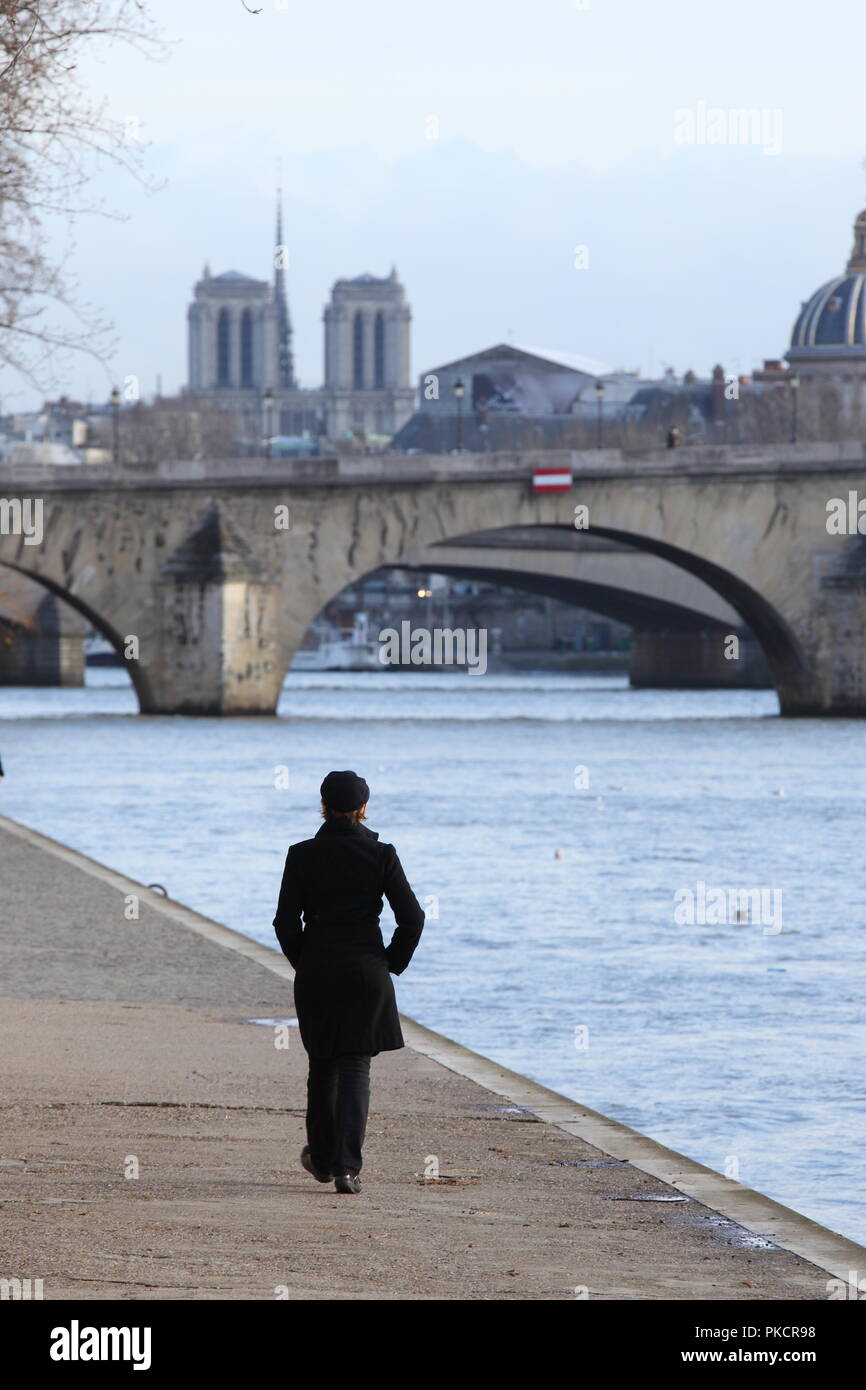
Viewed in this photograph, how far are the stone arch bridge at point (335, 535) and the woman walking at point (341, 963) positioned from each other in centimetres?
4592

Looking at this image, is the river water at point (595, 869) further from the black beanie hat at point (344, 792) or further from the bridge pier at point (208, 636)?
the black beanie hat at point (344, 792)

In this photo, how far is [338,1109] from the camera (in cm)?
782

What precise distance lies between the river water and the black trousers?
2222 millimetres

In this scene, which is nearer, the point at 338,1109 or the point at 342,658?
the point at 338,1109

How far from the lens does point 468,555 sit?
7219 cm

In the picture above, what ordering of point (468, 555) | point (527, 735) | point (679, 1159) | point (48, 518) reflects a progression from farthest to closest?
1. point (468, 555)
2. point (48, 518)
3. point (527, 735)
4. point (679, 1159)

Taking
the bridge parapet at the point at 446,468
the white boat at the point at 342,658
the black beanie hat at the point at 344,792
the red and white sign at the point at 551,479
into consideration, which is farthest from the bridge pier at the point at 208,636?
the white boat at the point at 342,658

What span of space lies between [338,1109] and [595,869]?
15.8 metres

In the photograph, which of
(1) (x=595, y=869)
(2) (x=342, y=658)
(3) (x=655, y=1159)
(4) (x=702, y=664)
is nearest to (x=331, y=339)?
(2) (x=342, y=658)

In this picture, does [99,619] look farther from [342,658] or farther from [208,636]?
[342,658]
